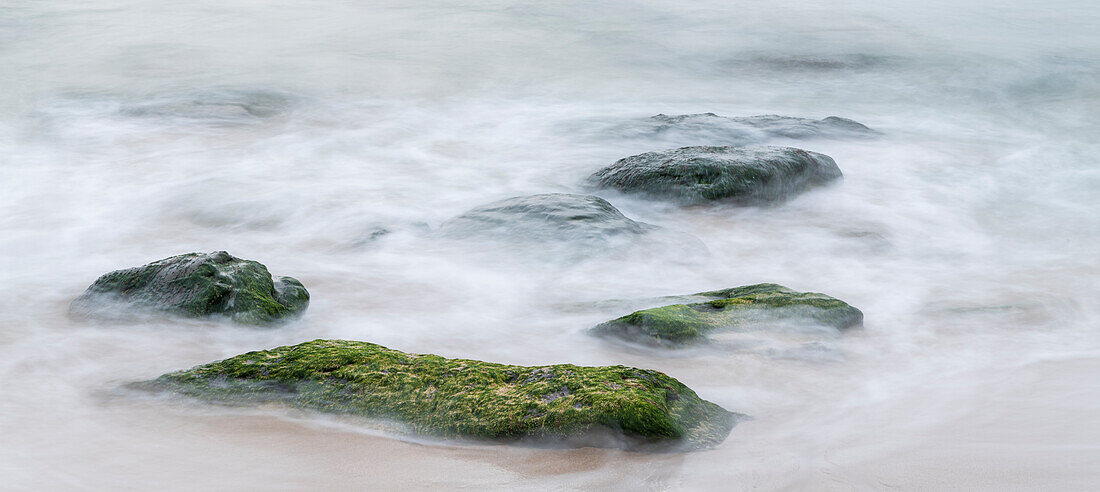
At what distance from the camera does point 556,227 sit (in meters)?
5.80

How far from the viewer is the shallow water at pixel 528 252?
3029 mm

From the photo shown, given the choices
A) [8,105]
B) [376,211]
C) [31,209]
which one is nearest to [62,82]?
[8,105]

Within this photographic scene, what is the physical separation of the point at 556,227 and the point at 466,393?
2638 mm

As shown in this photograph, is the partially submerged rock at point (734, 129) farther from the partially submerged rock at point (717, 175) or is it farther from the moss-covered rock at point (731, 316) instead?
the moss-covered rock at point (731, 316)

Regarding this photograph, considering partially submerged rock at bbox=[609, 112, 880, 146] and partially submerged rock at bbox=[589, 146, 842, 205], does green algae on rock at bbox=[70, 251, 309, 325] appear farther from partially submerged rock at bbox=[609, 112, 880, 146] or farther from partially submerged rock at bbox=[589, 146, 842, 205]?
partially submerged rock at bbox=[609, 112, 880, 146]

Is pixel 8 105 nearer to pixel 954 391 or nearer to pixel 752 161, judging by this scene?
pixel 752 161

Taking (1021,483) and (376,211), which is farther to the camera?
(376,211)

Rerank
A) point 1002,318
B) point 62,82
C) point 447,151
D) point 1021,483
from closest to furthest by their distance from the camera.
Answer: point 1021,483 < point 1002,318 < point 447,151 < point 62,82

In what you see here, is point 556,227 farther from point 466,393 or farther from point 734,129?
point 734,129

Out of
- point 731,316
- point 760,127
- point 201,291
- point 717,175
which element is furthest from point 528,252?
point 760,127

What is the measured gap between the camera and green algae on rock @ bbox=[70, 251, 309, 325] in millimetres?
4285

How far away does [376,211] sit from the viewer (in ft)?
21.6

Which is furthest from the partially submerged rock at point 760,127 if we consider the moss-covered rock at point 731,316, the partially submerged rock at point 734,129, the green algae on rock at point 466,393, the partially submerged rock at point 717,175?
the green algae on rock at point 466,393

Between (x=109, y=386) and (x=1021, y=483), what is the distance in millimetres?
3176
